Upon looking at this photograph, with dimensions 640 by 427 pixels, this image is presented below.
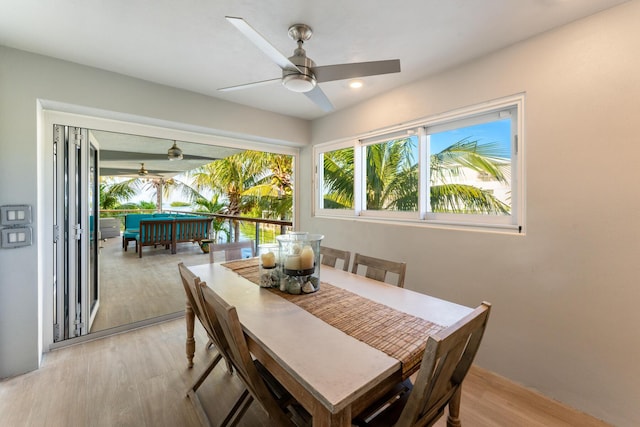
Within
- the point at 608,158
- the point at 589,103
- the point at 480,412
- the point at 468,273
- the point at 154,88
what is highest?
the point at 154,88

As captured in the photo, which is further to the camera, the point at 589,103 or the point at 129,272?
the point at 129,272

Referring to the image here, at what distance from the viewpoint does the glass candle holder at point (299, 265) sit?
157cm

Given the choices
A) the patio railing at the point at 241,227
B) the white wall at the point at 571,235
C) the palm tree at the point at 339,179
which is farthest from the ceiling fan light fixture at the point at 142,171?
the white wall at the point at 571,235

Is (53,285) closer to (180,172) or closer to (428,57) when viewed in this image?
(428,57)

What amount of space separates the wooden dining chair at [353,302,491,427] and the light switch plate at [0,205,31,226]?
2.58m

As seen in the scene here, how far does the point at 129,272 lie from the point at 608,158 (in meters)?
5.70

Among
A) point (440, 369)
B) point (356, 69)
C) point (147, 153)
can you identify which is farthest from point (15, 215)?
point (147, 153)

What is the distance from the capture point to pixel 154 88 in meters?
2.50

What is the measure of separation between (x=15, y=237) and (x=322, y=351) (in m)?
2.40

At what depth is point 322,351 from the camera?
3.30ft

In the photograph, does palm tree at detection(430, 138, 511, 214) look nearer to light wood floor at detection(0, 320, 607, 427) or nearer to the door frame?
light wood floor at detection(0, 320, 607, 427)

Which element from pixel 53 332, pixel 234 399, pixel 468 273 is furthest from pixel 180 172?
pixel 468 273

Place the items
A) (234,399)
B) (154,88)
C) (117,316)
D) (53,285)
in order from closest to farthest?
(234,399) < (53,285) < (154,88) < (117,316)

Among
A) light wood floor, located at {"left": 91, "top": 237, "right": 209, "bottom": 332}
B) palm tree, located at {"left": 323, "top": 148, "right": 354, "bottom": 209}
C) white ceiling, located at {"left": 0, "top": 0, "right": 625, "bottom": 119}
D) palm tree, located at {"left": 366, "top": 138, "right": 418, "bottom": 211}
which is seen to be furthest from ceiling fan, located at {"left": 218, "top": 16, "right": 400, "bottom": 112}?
light wood floor, located at {"left": 91, "top": 237, "right": 209, "bottom": 332}
